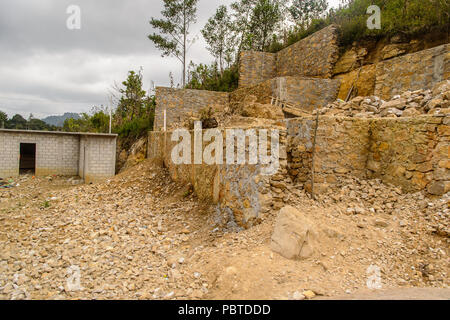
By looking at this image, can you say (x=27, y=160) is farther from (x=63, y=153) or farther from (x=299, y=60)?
(x=299, y=60)

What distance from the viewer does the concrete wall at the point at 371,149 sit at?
3.86 meters

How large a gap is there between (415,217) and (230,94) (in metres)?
10.7

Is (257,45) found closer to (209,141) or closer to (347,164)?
(209,141)

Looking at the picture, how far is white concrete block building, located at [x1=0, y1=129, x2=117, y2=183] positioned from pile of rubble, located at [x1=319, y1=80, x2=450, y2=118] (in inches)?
334

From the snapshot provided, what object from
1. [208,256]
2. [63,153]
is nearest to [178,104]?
[63,153]

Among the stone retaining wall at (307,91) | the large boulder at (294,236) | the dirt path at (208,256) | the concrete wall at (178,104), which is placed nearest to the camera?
the dirt path at (208,256)

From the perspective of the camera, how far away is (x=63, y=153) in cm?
1138

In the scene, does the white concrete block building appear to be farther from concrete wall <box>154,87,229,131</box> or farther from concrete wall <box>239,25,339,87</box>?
concrete wall <box>239,25,339,87</box>

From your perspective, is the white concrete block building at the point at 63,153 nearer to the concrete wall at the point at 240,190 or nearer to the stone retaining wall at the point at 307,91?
the concrete wall at the point at 240,190

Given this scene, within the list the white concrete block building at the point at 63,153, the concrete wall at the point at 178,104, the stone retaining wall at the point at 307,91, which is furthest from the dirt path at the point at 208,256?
A: the concrete wall at the point at 178,104

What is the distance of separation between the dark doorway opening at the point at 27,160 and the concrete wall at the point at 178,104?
582 cm

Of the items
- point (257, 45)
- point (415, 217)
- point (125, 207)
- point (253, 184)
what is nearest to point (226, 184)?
point (253, 184)

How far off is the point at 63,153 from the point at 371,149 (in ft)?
37.1

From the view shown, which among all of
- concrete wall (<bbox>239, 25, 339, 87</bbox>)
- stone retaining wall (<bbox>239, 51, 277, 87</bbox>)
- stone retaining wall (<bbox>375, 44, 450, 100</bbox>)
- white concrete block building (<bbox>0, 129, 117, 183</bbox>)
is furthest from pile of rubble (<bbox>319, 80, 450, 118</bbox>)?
white concrete block building (<bbox>0, 129, 117, 183</bbox>)
